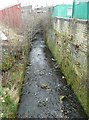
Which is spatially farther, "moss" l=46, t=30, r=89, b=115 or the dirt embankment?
"moss" l=46, t=30, r=89, b=115

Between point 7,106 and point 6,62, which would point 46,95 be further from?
point 7,106

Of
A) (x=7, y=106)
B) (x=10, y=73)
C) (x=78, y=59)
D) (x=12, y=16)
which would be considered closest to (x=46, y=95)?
(x=10, y=73)

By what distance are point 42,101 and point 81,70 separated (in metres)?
2.28

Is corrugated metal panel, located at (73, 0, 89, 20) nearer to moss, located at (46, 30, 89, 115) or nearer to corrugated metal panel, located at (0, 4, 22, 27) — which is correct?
moss, located at (46, 30, 89, 115)

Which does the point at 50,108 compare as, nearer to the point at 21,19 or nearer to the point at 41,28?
the point at 21,19

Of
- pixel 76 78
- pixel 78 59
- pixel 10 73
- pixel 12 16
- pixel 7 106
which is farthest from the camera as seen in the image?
pixel 12 16

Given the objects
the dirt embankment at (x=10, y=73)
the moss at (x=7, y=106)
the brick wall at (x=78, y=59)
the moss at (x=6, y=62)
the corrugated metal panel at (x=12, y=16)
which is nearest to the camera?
the moss at (x=7, y=106)

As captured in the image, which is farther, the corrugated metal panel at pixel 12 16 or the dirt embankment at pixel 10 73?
the corrugated metal panel at pixel 12 16

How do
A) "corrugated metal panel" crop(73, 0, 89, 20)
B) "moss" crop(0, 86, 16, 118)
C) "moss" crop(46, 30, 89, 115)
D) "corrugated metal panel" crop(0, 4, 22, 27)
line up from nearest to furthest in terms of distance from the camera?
"moss" crop(0, 86, 16, 118) → "moss" crop(46, 30, 89, 115) → "corrugated metal panel" crop(73, 0, 89, 20) → "corrugated metal panel" crop(0, 4, 22, 27)

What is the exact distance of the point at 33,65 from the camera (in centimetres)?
1546

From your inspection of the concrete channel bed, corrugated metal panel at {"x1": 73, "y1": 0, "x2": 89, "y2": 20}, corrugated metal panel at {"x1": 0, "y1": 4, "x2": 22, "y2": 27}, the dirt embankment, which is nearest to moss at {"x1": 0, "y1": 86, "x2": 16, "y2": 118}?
the dirt embankment

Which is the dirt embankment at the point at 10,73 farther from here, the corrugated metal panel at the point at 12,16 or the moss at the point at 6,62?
the corrugated metal panel at the point at 12,16

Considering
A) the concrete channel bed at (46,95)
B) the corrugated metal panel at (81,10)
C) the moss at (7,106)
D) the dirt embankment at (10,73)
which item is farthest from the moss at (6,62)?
the corrugated metal panel at (81,10)

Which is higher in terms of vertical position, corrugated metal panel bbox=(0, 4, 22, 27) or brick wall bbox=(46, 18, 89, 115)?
corrugated metal panel bbox=(0, 4, 22, 27)
